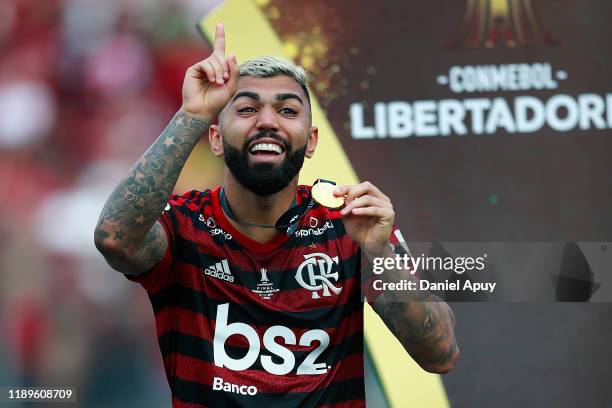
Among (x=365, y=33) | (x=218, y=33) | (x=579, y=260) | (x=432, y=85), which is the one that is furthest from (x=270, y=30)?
(x=579, y=260)

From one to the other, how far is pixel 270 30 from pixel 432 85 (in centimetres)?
82

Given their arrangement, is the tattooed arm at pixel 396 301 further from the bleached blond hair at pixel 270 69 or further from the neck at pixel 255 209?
the bleached blond hair at pixel 270 69

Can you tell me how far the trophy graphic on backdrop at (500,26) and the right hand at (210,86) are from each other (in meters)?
1.65

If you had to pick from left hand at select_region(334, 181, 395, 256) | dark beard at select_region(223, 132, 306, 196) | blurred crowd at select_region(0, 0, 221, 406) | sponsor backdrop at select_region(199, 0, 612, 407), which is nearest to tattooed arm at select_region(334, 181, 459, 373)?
left hand at select_region(334, 181, 395, 256)

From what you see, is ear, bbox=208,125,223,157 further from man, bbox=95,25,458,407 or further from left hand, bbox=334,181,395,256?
left hand, bbox=334,181,395,256

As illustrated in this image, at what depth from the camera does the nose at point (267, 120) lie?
98.1 inches

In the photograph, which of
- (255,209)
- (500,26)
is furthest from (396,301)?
(500,26)

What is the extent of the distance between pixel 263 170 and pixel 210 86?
337 millimetres

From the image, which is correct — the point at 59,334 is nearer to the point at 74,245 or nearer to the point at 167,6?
the point at 74,245

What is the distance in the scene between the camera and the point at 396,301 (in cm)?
239

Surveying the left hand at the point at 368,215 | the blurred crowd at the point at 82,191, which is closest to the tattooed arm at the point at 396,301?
the left hand at the point at 368,215

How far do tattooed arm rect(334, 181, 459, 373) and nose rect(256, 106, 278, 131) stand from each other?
0.39 meters

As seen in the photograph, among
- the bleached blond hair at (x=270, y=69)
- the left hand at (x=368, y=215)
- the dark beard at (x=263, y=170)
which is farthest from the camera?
the bleached blond hair at (x=270, y=69)

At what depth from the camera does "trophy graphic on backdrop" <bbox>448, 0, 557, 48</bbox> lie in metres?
3.57
